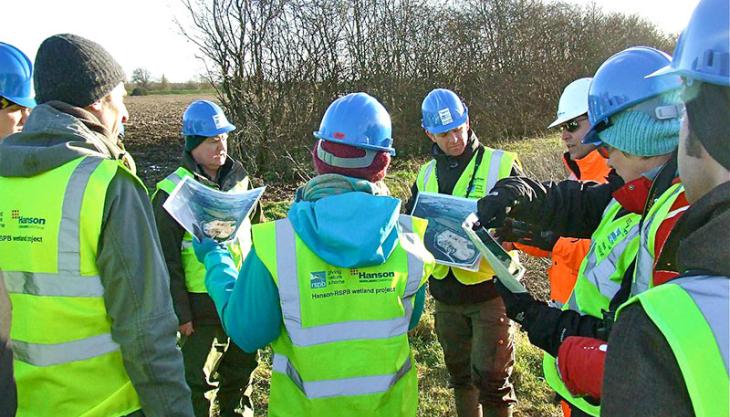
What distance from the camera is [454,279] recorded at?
12.4ft

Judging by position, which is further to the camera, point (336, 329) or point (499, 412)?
point (499, 412)

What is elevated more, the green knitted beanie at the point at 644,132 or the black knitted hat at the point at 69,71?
the black knitted hat at the point at 69,71

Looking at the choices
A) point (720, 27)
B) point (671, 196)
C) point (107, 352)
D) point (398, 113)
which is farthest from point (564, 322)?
point (398, 113)

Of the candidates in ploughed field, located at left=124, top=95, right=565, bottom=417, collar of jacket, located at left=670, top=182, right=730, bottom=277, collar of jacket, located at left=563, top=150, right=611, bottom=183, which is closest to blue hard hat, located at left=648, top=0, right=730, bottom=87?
collar of jacket, located at left=670, top=182, right=730, bottom=277

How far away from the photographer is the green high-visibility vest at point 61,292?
6.21ft

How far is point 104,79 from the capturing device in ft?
6.73

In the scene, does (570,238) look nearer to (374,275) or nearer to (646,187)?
(646,187)

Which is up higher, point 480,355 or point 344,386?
point 344,386

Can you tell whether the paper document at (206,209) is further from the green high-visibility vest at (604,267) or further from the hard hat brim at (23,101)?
the green high-visibility vest at (604,267)

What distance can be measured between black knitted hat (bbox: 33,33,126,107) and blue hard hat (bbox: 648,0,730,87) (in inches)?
73.6

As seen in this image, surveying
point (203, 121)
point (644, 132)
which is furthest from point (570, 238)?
point (203, 121)

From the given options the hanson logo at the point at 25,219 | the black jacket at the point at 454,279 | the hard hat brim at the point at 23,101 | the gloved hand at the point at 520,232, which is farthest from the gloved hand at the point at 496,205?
the hard hat brim at the point at 23,101

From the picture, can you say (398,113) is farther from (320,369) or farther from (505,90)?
(320,369)

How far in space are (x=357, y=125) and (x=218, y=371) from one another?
250 centimetres
